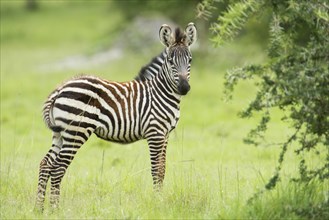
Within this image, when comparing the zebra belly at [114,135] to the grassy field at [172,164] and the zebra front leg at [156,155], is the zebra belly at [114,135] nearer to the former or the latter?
the zebra front leg at [156,155]

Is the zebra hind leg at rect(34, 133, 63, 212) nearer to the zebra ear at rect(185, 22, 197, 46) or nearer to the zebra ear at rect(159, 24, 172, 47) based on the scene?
the zebra ear at rect(159, 24, 172, 47)

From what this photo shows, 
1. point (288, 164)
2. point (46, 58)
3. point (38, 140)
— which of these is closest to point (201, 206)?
point (288, 164)

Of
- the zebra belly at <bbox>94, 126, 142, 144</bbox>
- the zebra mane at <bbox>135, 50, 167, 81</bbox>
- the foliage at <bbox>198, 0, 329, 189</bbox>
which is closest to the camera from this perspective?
the foliage at <bbox>198, 0, 329, 189</bbox>

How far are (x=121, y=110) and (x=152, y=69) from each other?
0.94 m

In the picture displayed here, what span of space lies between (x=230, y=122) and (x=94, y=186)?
28.9ft

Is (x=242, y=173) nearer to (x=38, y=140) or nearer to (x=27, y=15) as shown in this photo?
(x=38, y=140)

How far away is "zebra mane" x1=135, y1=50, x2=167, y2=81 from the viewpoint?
373 inches

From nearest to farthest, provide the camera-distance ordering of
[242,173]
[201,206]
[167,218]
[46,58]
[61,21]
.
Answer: [167,218] < [201,206] < [242,173] < [46,58] < [61,21]

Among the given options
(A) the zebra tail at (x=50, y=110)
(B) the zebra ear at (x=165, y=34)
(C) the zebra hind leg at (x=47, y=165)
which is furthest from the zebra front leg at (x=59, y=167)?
(B) the zebra ear at (x=165, y=34)

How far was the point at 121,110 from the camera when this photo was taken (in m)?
8.89

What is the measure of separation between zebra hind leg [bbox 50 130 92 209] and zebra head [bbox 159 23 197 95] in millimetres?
1353

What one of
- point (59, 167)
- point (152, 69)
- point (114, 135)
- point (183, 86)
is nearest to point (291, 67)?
point (183, 86)

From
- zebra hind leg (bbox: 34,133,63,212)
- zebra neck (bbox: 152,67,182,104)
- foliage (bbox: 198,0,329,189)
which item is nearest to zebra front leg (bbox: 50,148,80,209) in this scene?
zebra hind leg (bbox: 34,133,63,212)

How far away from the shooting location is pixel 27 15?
172 ft
